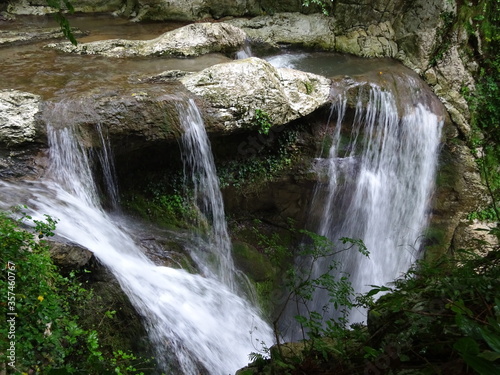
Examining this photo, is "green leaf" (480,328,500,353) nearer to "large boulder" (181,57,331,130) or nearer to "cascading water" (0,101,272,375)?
"cascading water" (0,101,272,375)

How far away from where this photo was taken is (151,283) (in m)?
4.86

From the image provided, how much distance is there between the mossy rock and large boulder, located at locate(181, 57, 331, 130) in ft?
6.68

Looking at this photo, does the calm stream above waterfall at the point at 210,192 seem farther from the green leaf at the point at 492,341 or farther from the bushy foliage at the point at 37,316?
the green leaf at the point at 492,341

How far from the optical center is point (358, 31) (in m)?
10.3

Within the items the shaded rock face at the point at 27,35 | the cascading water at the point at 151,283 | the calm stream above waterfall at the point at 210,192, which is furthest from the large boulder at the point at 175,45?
the cascading water at the point at 151,283

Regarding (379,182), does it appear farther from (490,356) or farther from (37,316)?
(490,356)

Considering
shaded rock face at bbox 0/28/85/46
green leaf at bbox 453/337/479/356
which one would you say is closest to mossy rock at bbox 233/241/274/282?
green leaf at bbox 453/337/479/356

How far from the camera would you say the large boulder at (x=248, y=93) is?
6.27 meters

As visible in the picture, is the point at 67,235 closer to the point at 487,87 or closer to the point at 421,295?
the point at 421,295

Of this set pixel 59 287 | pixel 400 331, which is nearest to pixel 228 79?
pixel 59 287

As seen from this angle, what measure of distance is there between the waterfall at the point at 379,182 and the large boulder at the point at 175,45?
2.69 meters

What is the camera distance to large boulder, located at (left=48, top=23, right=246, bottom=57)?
25.1 feet

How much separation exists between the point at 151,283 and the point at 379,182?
5.01 meters

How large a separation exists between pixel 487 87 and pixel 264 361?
9234mm
